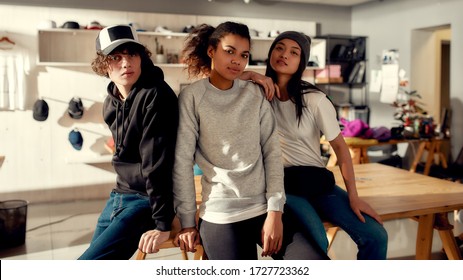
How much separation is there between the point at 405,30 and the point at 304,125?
4549mm

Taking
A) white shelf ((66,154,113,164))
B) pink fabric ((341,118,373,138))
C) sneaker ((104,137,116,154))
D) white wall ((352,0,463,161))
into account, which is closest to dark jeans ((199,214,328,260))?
pink fabric ((341,118,373,138))

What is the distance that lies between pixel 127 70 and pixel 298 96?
65cm

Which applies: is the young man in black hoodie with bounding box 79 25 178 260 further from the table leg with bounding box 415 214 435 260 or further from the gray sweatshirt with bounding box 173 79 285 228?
the table leg with bounding box 415 214 435 260

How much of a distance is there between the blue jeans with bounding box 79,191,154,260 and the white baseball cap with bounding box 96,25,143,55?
51 cm

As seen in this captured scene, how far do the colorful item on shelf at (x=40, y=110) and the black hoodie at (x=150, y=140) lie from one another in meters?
3.28

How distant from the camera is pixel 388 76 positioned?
5812 mm

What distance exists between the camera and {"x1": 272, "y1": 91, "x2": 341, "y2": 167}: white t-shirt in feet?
5.64

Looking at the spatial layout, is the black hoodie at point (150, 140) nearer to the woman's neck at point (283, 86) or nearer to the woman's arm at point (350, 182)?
the woman's neck at point (283, 86)

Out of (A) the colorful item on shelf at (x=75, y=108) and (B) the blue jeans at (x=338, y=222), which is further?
(A) the colorful item on shelf at (x=75, y=108)

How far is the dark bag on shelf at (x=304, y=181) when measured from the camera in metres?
1.69

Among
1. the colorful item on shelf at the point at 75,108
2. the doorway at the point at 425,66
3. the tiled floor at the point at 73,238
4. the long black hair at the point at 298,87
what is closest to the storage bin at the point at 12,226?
the tiled floor at the point at 73,238

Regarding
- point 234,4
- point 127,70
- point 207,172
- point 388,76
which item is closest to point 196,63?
point 127,70

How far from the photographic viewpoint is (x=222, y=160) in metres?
1.46

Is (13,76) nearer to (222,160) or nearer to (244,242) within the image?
(222,160)
